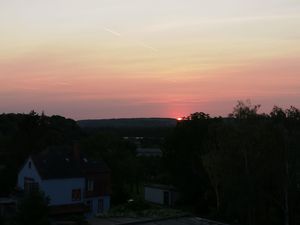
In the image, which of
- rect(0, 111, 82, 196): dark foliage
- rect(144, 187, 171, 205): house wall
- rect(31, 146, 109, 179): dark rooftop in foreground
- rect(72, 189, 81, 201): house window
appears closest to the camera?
rect(31, 146, 109, 179): dark rooftop in foreground

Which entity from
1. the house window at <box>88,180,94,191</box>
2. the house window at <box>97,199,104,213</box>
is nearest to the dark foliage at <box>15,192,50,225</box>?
the house window at <box>88,180,94,191</box>

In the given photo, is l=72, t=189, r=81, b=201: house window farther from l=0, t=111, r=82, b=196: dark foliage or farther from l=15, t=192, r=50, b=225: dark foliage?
l=15, t=192, r=50, b=225: dark foliage

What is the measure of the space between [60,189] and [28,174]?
371 centimetres

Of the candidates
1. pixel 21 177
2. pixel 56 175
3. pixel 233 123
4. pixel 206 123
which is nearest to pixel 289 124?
pixel 233 123

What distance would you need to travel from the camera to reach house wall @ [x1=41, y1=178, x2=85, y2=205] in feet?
139

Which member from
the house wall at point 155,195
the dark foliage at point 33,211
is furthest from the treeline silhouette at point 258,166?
the dark foliage at point 33,211

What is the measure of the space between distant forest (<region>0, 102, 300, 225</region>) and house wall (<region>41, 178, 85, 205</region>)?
7459mm

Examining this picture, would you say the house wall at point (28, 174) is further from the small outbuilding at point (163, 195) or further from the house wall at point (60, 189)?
the small outbuilding at point (163, 195)

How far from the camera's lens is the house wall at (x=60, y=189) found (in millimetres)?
42406

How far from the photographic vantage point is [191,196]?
2036 inches

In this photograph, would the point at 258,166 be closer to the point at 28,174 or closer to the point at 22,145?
the point at 28,174

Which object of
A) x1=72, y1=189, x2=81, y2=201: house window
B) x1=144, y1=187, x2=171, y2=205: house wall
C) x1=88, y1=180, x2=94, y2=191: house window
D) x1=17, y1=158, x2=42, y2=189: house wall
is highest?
x1=17, y1=158, x2=42, y2=189: house wall

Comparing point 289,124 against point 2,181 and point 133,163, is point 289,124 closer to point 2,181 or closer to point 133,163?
point 133,163

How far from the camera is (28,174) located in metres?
44.4
